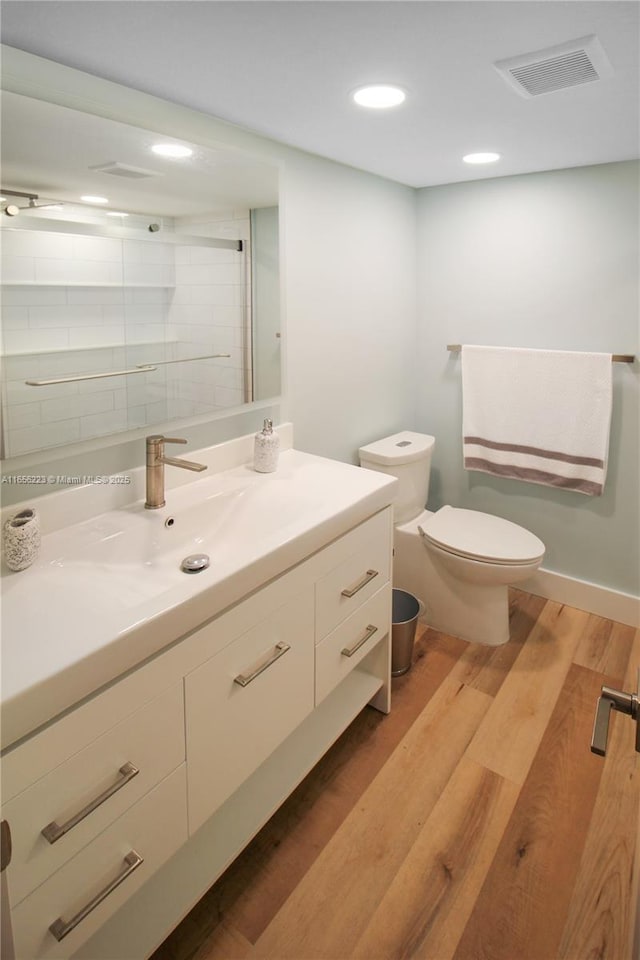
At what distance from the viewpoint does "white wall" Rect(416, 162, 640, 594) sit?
2.38m

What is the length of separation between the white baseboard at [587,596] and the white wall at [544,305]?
0.04m

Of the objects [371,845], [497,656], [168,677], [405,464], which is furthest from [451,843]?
[405,464]

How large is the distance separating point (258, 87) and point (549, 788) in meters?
2.12

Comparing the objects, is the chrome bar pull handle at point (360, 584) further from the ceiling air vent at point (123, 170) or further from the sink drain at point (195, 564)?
the ceiling air vent at point (123, 170)

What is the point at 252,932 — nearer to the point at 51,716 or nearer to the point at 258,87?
the point at 51,716

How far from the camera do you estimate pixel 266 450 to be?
1.91 m

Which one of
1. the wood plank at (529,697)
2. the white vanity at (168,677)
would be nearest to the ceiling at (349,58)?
the white vanity at (168,677)

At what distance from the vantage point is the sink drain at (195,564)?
136 centimetres

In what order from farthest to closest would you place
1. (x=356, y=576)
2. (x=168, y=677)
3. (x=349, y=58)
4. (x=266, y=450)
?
(x=266, y=450), (x=356, y=576), (x=349, y=58), (x=168, y=677)

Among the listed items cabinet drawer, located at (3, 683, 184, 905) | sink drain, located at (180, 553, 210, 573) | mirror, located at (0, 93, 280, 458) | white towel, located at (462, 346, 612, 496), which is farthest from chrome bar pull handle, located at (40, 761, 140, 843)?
white towel, located at (462, 346, 612, 496)

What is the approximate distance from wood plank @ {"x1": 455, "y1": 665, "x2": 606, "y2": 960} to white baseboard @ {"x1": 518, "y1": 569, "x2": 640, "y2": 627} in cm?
72

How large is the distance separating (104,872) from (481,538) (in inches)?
70.3

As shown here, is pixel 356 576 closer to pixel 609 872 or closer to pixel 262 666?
pixel 262 666

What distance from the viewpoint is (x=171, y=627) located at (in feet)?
3.63
